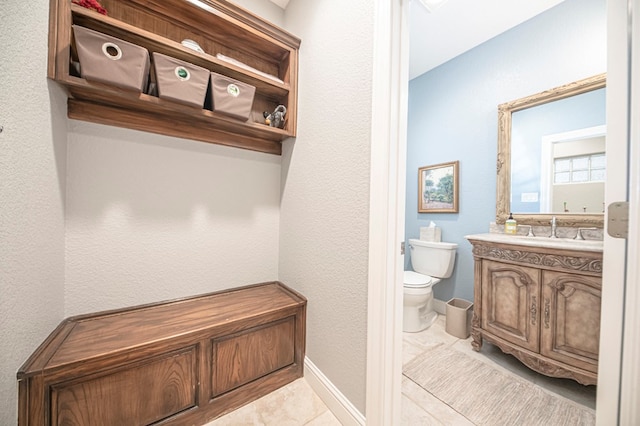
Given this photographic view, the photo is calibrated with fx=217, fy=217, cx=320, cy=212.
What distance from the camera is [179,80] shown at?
1088mm

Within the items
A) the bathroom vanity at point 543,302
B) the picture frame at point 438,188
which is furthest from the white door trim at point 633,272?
the picture frame at point 438,188

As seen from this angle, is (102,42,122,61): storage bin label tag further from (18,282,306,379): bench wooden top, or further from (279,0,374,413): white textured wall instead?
(18,282,306,379): bench wooden top

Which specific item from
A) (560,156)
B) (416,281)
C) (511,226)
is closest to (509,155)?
(560,156)

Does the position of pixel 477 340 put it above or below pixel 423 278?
below

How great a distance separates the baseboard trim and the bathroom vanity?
122cm

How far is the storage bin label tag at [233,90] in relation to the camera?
124 cm

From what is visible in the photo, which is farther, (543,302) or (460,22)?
(460,22)

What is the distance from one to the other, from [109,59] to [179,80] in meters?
0.25

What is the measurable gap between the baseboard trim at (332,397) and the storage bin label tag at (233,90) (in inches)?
65.8

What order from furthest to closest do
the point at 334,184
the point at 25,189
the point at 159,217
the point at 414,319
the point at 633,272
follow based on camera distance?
the point at 414,319 < the point at 159,217 < the point at 334,184 < the point at 25,189 < the point at 633,272

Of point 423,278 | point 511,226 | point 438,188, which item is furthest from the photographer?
point 438,188

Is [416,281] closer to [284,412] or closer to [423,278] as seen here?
[423,278]

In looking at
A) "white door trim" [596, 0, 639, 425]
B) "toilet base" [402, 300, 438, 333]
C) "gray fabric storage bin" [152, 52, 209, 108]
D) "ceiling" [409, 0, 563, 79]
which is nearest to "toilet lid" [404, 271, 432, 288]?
"toilet base" [402, 300, 438, 333]

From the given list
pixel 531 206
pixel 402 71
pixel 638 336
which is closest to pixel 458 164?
pixel 531 206
